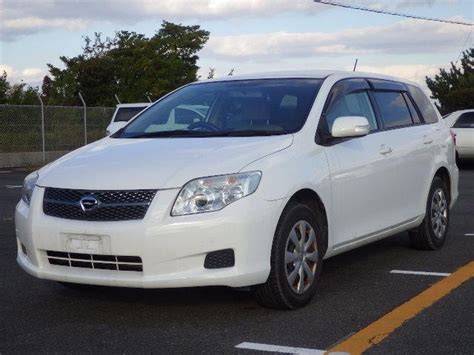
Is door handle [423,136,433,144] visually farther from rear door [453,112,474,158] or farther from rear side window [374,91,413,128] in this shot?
rear door [453,112,474,158]

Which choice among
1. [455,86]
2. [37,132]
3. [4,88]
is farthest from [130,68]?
[455,86]

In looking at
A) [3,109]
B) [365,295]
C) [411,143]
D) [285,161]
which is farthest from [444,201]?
[3,109]

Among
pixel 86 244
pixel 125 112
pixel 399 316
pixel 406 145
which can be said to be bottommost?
pixel 399 316

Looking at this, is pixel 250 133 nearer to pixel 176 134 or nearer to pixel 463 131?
pixel 176 134

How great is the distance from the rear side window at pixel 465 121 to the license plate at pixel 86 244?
15855 millimetres

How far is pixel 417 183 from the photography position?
7180 mm

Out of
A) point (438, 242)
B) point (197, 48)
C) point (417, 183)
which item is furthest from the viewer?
point (197, 48)

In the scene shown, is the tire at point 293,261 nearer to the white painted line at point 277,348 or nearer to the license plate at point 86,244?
the white painted line at point 277,348

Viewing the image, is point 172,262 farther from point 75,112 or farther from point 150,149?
point 75,112

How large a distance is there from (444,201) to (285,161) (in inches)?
121

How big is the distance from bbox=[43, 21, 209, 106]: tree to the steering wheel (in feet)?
105

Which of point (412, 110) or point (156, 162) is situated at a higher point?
point (412, 110)

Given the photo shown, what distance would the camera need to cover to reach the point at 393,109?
720 cm

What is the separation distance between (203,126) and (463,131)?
568 inches
